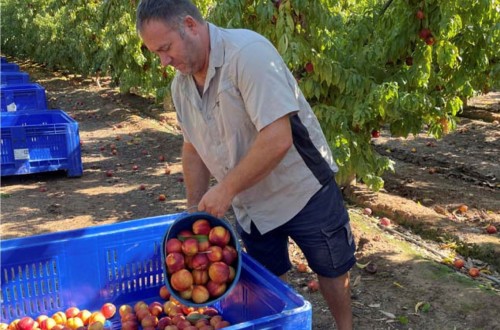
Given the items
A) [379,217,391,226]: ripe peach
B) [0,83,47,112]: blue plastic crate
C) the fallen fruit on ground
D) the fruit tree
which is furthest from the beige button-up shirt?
[0,83,47,112]: blue plastic crate

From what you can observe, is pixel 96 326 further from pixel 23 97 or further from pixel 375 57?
pixel 23 97

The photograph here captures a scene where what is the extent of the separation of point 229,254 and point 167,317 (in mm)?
695

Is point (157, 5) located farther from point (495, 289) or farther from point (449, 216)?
point (449, 216)

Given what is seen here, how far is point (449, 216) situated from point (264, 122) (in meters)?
3.79

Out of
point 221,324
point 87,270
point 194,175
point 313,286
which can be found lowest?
point 313,286

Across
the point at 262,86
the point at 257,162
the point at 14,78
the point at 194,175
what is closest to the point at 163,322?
the point at 194,175

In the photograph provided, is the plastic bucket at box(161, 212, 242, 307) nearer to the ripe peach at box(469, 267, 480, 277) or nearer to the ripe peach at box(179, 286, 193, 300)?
the ripe peach at box(179, 286, 193, 300)

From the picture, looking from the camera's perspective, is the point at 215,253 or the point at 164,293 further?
the point at 164,293

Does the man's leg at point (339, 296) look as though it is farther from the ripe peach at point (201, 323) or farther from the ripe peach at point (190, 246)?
the ripe peach at point (190, 246)

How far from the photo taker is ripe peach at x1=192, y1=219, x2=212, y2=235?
7.88 feet

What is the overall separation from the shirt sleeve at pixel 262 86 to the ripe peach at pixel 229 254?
529 mm

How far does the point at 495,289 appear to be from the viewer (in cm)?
398

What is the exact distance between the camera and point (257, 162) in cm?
227

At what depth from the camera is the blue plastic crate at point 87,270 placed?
2771mm
